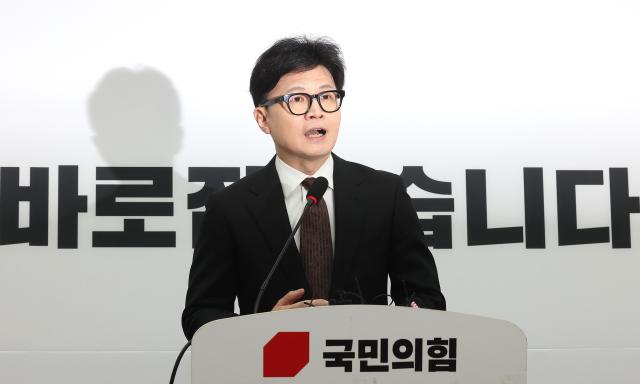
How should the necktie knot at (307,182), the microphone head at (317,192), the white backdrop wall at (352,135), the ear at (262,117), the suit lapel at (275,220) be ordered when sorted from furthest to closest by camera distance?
the white backdrop wall at (352,135)
the ear at (262,117)
the necktie knot at (307,182)
the suit lapel at (275,220)
the microphone head at (317,192)

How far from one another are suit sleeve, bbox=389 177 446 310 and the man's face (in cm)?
21

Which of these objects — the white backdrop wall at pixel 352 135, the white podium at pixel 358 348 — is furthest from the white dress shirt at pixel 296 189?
the white backdrop wall at pixel 352 135

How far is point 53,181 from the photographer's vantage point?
2357 mm

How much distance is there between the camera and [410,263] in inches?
59.1

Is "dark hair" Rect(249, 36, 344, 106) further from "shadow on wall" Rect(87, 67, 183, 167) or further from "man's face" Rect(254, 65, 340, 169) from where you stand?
"shadow on wall" Rect(87, 67, 183, 167)

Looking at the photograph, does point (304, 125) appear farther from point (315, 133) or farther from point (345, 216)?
point (345, 216)

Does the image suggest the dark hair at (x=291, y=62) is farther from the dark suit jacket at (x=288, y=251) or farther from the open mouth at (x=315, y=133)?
the dark suit jacket at (x=288, y=251)

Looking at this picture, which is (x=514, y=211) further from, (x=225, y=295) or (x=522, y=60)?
(x=225, y=295)

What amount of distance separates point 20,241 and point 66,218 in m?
0.18

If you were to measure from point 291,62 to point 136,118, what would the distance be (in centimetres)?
93

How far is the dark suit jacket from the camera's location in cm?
147

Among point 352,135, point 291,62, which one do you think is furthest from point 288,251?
point 352,135


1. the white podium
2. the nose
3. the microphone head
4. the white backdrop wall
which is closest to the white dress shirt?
the nose

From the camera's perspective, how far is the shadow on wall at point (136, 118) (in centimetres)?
236
